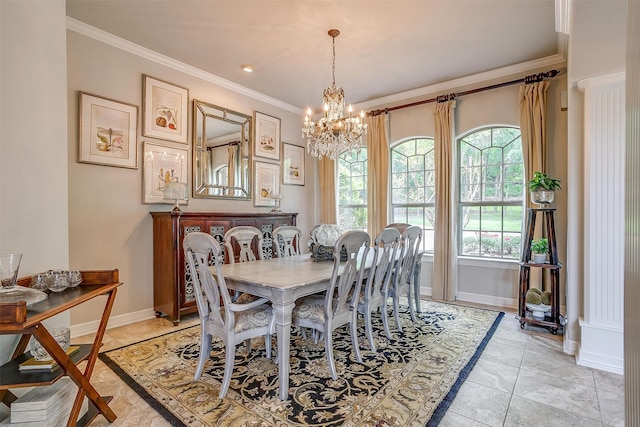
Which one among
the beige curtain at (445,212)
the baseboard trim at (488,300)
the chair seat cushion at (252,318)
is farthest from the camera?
the beige curtain at (445,212)

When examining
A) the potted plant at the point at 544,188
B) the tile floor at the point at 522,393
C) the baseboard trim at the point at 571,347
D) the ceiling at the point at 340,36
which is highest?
the ceiling at the point at 340,36

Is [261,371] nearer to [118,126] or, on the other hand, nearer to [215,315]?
[215,315]

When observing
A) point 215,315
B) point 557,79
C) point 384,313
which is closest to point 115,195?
point 215,315

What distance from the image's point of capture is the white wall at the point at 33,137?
1442 mm

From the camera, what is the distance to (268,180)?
16.2 feet

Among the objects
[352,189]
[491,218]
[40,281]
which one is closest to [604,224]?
[491,218]

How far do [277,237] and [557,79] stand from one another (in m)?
3.81

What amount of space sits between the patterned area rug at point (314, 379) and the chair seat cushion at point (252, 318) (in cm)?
41

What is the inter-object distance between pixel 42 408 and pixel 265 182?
3.76 meters

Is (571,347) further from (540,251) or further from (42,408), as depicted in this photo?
(42,408)

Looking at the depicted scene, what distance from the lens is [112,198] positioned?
10.6 ft

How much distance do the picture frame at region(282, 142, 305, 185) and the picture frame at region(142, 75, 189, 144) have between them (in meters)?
1.75

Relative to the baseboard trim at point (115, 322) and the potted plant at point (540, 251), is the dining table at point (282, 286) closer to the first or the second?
the baseboard trim at point (115, 322)

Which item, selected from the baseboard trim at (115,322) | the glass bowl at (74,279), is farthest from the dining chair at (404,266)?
the baseboard trim at (115,322)
